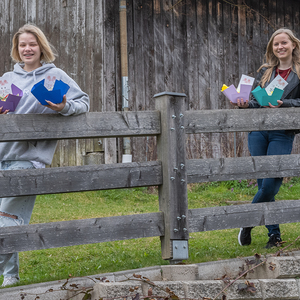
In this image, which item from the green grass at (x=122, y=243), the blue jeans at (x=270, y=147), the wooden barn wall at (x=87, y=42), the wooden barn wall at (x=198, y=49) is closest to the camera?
the green grass at (x=122, y=243)

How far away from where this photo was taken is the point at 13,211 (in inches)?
119

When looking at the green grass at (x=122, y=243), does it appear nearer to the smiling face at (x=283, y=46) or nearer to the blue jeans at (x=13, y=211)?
the blue jeans at (x=13, y=211)

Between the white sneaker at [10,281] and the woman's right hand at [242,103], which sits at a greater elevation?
the woman's right hand at [242,103]

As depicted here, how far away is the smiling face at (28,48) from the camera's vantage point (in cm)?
310

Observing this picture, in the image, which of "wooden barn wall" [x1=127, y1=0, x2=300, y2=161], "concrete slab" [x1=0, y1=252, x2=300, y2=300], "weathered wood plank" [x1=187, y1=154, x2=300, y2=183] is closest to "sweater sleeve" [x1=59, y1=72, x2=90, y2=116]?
"weathered wood plank" [x1=187, y1=154, x2=300, y2=183]

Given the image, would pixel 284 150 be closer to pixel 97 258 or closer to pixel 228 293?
pixel 228 293

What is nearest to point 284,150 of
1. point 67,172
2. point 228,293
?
point 228,293

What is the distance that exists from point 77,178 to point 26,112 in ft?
1.99

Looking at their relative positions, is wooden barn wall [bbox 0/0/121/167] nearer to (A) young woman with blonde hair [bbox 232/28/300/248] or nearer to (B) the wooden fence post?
(A) young woman with blonde hair [bbox 232/28/300/248]

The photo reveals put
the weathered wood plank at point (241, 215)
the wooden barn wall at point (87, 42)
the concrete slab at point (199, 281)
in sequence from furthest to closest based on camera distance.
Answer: the wooden barn wall at point (87, 42) → the weathered wood plank at point (241, 215) → the concrete slab at point (199, 281)

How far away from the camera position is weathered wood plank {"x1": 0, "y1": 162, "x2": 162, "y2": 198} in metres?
2.85

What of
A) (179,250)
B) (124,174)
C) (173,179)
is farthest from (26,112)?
(179,250)

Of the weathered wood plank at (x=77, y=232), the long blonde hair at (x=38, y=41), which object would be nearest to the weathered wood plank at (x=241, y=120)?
the weathered wood plank at (x=77, y=232)

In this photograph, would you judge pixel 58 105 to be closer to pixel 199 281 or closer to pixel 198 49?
pixel 199 281
